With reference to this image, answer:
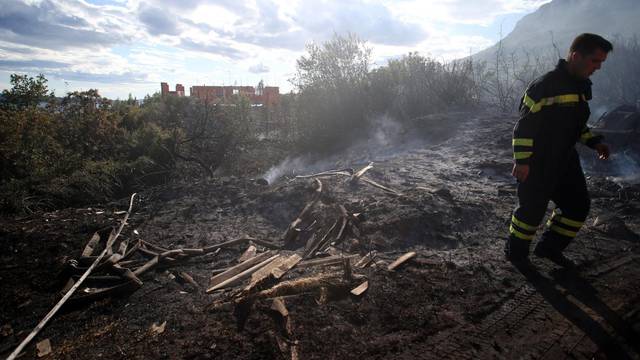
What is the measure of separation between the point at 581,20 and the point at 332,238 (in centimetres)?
7662

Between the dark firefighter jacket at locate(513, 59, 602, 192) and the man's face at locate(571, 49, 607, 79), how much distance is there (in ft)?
0.24

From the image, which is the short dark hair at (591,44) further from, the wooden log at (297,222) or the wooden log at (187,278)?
the wooden log at (187,278)

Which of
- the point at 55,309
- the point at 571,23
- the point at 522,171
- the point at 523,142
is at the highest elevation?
the point at 571,23

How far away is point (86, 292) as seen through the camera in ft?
12.5

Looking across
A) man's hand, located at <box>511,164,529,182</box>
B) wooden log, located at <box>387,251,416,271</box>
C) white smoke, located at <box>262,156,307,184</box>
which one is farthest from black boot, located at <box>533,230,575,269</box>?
white smoke, located at <box>262,156,307,184</box>

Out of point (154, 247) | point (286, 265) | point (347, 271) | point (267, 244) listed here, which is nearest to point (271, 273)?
point (286, 265)

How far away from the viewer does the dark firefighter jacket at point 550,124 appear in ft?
11.3

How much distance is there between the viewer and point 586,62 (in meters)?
3.38

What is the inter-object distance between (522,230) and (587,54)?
172cm

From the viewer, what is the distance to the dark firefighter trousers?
11.7 feet

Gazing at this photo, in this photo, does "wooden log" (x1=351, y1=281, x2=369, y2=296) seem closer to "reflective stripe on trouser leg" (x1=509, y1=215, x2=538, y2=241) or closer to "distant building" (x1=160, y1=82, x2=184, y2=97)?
"reflective stripe on trouser leg" (x1=509, y1=215, x2=538, y2=241)

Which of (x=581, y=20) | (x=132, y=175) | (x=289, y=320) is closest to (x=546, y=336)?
(x=289, y=320)

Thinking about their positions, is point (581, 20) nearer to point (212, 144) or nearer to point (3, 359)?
point (212, 144)

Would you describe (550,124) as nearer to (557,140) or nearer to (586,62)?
(557,140)
